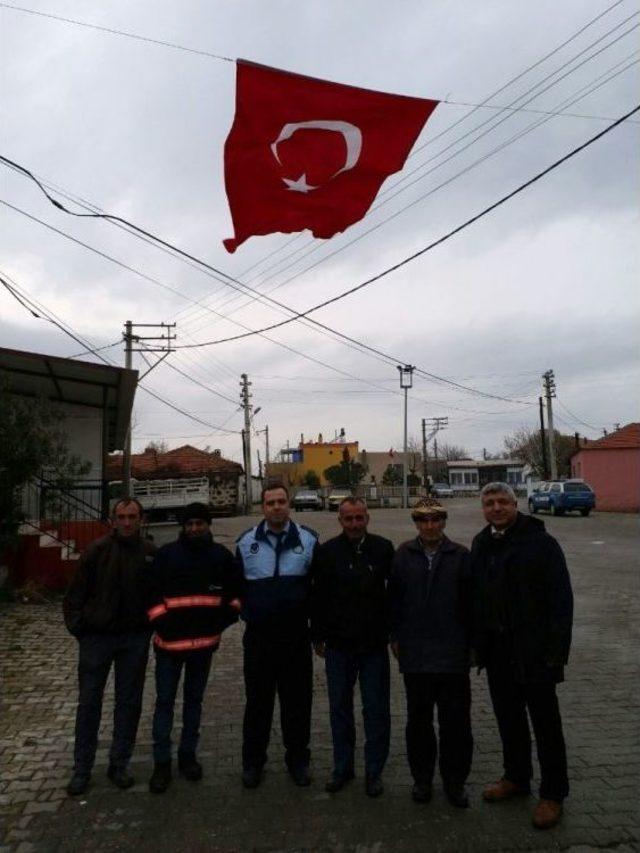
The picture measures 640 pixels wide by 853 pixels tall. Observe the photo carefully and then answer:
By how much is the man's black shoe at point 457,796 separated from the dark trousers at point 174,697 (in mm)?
1539

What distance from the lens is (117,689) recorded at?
4203mm

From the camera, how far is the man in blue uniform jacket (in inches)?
161

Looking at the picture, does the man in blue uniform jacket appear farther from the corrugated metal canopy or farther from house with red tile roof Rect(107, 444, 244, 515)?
house with red tile roof Rect(107, 444, 244, 515)

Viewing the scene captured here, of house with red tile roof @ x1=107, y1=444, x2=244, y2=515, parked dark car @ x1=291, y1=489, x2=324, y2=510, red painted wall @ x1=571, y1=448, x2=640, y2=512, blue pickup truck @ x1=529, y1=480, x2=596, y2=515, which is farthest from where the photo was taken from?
parked dark car @ x1=291, y1=489, x2=324, y2=510

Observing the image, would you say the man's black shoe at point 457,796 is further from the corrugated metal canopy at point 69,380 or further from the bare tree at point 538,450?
the bare tree at point 538,450

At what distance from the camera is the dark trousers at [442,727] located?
12.4 ft

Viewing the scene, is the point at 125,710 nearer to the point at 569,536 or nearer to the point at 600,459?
the point at 569,536

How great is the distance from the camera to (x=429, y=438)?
81.8 meters

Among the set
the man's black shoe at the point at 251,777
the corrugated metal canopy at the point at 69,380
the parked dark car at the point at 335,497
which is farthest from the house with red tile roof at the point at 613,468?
the man's black shoe at the point at 251,777

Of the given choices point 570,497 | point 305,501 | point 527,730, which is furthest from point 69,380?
point 305,501

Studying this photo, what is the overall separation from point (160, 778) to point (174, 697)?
1.45 ft

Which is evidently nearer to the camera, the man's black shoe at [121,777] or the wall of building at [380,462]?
the man's black shoe at [121,777]

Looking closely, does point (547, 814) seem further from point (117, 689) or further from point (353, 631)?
point (117, 689)

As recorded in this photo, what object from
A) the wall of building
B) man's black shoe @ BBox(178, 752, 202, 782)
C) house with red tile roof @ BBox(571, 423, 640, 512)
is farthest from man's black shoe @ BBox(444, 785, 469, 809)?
the wall of building
